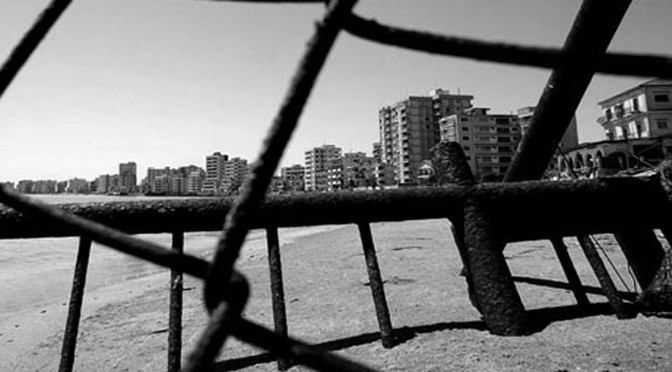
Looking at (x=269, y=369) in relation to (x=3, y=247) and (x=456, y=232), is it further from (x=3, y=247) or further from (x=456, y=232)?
(x=3, y=247)

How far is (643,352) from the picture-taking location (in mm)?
2359

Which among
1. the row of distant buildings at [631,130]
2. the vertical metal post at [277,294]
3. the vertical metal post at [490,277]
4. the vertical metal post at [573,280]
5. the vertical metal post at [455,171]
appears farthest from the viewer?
the row of distant buildings at [631,130]

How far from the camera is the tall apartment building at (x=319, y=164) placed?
544 ft

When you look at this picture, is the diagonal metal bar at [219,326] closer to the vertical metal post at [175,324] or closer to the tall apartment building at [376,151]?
the vertical metal post at [175,324]

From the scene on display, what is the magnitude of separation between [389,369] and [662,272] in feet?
6.17

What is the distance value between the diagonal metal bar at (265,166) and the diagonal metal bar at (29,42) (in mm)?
538

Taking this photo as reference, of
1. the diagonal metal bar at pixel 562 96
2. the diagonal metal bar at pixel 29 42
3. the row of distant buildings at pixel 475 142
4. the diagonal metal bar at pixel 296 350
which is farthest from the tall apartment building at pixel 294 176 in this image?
the diagonal metal bar at pixel 296 350

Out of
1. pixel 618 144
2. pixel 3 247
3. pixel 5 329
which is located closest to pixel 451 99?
pixel 618 144

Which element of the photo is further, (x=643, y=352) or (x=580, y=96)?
(x=580, y=96)

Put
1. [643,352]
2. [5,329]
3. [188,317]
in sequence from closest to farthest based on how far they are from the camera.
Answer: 1. [643,352]
2. [188,317]
3. [5,329]

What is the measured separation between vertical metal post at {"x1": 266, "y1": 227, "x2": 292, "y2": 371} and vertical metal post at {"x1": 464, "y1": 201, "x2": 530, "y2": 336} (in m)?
1.22

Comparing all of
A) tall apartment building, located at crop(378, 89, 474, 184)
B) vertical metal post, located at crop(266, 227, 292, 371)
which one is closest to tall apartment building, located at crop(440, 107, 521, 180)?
tall apartment building, located at crop(378, 89, 474, 184)

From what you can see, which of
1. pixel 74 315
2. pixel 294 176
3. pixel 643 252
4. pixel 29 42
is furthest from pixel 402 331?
pixel 294 176

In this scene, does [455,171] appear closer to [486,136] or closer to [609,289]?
[609,289]
